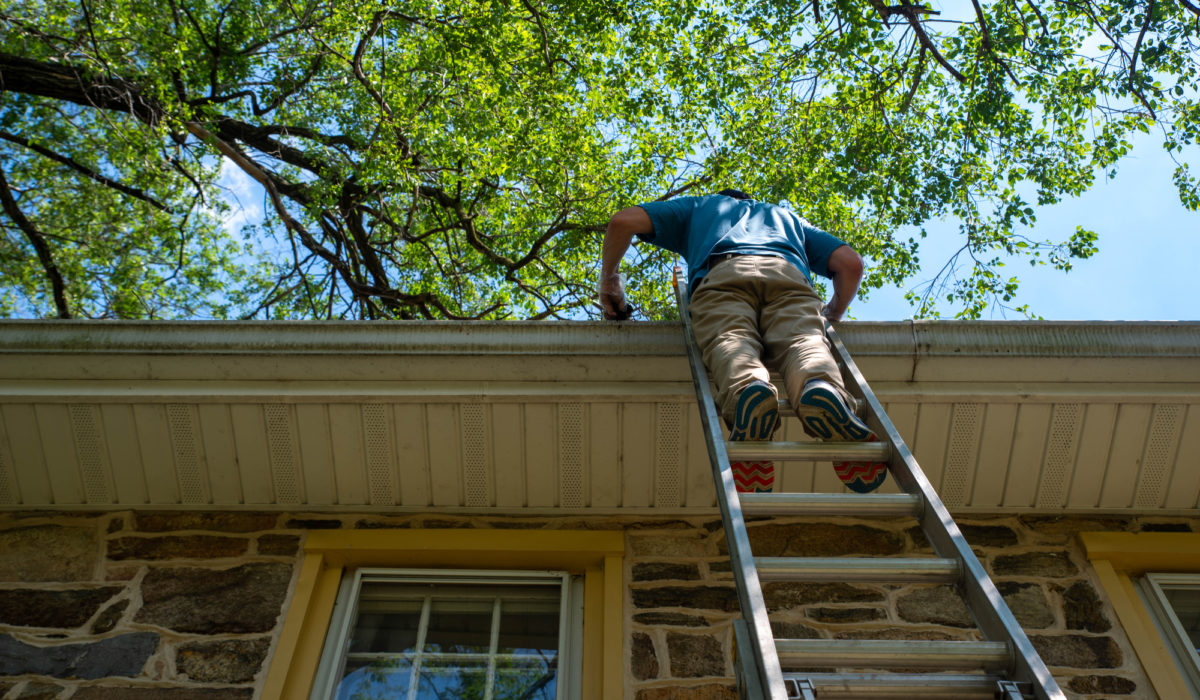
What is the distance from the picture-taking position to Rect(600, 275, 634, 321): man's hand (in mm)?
3469

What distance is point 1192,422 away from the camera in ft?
11.1

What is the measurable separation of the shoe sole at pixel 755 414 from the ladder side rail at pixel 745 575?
7 cm

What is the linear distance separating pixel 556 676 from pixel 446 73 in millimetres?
6733

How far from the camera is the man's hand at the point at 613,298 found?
11.4 feet

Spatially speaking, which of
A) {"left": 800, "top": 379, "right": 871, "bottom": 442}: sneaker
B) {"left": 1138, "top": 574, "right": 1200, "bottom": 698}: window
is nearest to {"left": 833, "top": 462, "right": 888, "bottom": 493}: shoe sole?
{"left": 800, "top": 379, "right": 871, "bottom": 442}: sneaker

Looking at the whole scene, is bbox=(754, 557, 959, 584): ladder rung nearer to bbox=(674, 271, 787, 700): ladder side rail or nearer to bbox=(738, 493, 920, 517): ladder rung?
bbox=(674, 271, 787, 700): ladder side rail

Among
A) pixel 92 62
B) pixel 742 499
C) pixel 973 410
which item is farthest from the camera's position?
pixel 92 62

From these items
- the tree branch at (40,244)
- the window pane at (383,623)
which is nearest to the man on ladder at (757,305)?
the window pane at (383,623)

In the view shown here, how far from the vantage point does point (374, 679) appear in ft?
10.4

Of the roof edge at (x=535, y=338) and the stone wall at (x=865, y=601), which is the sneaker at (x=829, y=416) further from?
the stone wall at (x=865, y=601)

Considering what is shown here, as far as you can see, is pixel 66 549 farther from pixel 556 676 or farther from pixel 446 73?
pixel 446 73

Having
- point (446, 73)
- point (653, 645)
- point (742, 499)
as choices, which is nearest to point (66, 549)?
point (653, 645)

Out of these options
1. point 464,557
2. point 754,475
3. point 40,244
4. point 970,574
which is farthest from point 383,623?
point 40,244

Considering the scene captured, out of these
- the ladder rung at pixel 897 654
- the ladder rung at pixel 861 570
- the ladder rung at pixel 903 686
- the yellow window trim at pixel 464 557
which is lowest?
the ladder rung at pixel 903 686
